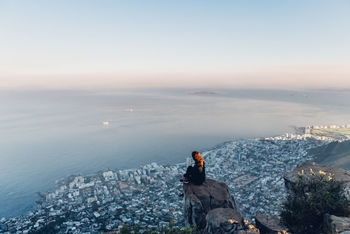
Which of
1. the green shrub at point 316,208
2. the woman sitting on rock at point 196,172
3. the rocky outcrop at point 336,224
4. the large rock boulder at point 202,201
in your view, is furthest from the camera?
the woman sitting on rock at point 196,172

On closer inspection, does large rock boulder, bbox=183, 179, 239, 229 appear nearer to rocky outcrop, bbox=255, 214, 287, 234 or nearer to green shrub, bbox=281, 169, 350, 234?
rocky outcrop, bbox=255, 214, 287, 234

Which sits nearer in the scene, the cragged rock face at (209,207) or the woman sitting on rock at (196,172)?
the cragged rock face at (209,207)

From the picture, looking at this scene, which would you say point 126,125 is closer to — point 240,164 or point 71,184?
point 71,184

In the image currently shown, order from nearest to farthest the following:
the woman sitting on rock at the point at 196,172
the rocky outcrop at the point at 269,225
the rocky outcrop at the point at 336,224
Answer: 1. the rocky outcrop at the point at 336,224
2. the rocky outcrop at the point at 269,225
3. the woman sitting on rock at the point at 196,172

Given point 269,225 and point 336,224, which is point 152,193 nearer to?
point 269,225

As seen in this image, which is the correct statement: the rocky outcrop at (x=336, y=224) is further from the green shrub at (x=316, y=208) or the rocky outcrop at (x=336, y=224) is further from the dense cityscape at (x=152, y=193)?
the dense cityscape at (x=152, y=193)

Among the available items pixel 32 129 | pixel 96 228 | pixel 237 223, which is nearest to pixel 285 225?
pixel 237 223

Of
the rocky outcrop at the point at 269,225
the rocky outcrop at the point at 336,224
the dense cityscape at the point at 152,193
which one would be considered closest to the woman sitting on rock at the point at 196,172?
the rocky outcrop at the point at 269,225

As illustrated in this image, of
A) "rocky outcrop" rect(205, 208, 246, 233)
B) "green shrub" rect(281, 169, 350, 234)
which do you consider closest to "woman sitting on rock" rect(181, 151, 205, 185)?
"rocky outcrop" rect(205, 208, 246, 233)
